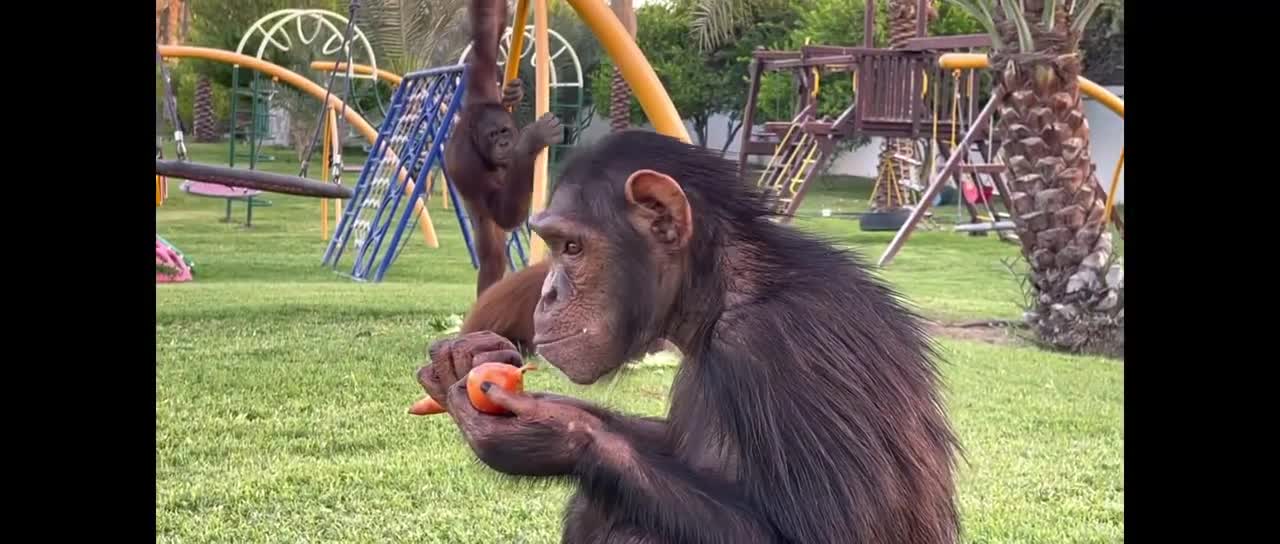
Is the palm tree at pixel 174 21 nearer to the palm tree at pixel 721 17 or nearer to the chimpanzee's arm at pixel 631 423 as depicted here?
the palm tree at pixel 721 17

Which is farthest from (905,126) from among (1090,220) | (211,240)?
(211,240)

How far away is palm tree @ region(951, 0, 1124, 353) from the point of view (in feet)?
27.9

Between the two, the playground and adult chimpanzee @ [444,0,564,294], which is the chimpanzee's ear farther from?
adult chimpanzee @ [444,0,564,294]

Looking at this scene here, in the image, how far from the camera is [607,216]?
2.47 m

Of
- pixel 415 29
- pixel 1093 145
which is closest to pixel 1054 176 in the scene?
pixel 415 29

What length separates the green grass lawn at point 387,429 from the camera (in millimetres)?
4125

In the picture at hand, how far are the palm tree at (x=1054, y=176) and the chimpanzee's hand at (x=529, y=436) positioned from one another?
23.1 ft

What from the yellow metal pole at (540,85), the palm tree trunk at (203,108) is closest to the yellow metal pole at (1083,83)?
the yellow metal pole at (540,85)

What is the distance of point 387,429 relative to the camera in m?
5.42

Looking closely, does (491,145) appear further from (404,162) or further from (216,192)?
(216,192)

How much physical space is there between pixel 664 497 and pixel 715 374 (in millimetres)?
277

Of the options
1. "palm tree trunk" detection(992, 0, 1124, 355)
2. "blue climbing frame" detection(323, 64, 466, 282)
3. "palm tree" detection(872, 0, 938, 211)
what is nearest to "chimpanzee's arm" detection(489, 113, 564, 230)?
"blue climbing frame" detection(323, 64, 466, 282)

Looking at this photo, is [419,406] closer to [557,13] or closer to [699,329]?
[699,329]

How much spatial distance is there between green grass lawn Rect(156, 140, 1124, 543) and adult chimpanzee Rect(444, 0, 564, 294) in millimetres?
835
